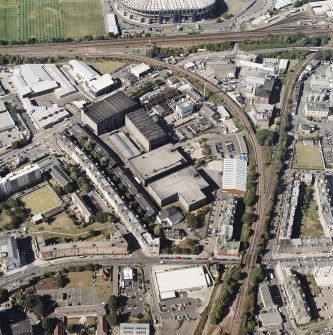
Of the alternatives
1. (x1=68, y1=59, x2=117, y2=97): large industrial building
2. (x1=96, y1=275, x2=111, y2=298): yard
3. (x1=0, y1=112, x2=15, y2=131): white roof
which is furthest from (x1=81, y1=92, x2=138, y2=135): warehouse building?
(x1=96, y1=275, x2=111, y2=298): yard

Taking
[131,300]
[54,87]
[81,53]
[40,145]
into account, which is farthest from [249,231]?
[81,53]

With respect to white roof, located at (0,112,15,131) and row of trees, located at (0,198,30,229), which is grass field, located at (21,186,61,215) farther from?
white roof, located at (0,112,15,131)

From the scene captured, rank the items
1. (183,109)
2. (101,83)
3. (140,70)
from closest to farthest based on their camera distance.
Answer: (183,109)
(101,83)
(140,70)

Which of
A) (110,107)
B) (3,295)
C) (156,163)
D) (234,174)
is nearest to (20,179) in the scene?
(3,295)

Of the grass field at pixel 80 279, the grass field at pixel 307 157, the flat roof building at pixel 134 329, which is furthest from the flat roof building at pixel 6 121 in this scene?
the grass field at pixel 307 157

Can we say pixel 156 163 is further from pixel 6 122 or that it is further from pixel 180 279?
pixel 6 122

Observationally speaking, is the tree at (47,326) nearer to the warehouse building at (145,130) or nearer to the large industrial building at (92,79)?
the warehouse building at (145,130)

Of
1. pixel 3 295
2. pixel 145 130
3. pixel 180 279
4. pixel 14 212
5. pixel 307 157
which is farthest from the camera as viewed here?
pixel 307 157
